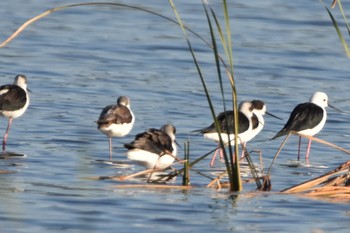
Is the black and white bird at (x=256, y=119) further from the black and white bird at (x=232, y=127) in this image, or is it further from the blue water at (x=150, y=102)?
the blue water at (x=150, y=102)

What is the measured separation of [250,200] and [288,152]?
4.27 m

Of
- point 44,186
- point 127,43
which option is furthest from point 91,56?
point 44,186

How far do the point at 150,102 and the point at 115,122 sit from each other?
11.8 feet

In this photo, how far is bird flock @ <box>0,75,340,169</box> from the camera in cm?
1148

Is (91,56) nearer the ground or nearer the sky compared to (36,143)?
nearer the sky

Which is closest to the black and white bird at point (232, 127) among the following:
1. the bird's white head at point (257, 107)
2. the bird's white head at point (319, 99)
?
the bird's white head at point (257, 107)

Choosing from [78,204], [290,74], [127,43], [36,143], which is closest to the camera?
[78,204]

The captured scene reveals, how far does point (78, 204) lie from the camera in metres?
9.19

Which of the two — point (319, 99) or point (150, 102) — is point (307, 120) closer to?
point (319, 99)

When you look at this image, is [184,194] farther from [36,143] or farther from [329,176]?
[36,143]

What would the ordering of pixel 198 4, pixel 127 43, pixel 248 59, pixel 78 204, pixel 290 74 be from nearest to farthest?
pixel 78 204
pixel 290 74
pixel 248 59
pixel 127 43
pixel 198 4

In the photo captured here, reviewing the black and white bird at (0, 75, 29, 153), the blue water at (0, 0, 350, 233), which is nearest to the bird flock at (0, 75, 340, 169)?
the black and white bird at (0, 75, 29, 153)

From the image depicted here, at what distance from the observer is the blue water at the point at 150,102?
9.00m

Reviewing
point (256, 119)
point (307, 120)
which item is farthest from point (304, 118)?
point (256, 119)
